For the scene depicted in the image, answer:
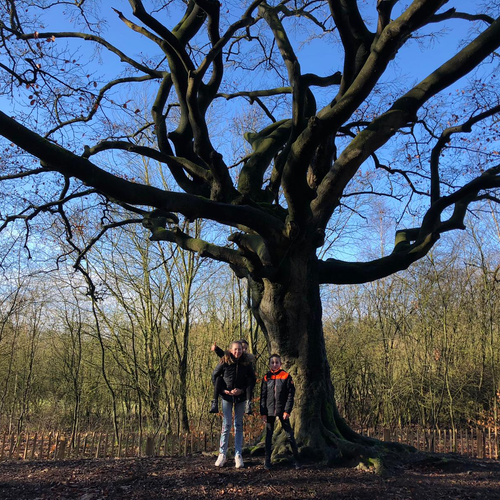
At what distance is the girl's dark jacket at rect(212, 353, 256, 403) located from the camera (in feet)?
17.6

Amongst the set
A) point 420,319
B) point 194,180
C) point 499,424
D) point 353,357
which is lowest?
point 499,424

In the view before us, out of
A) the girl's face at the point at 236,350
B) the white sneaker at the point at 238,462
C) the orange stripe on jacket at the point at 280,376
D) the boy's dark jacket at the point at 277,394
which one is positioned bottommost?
the white sneaker at the point at 238,462

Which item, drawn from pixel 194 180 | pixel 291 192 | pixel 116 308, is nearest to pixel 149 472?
pixel 291 192

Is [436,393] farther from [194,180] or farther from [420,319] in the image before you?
[194,180]

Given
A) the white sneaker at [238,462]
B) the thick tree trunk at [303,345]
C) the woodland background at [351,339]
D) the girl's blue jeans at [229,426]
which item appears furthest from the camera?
the woodland background at [351,339]

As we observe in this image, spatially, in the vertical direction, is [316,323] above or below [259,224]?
below

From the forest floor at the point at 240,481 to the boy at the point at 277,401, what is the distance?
0.31 m

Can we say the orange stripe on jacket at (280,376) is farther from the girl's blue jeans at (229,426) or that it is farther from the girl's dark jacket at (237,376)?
the girl's blue jeans at (229,426)

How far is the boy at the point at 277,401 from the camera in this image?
16.8ft

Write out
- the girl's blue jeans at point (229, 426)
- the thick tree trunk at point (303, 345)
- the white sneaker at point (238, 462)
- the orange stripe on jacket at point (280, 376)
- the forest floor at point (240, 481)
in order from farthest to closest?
the thick tree trunk at point (303, 345) → the orange stripe on jacket at point (280, 376) → the girl's blue jeans at point (229, 426) → the white sneaker at point (238, 462) → the forest floor at point (240, 481)

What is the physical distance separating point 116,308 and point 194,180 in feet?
23.4

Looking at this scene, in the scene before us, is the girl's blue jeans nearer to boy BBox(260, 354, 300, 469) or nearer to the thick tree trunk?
boy BBox(260, 354, 300, 469)

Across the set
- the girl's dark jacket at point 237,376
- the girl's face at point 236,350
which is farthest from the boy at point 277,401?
the girl's face at point 236,350

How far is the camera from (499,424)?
38.3 ft
